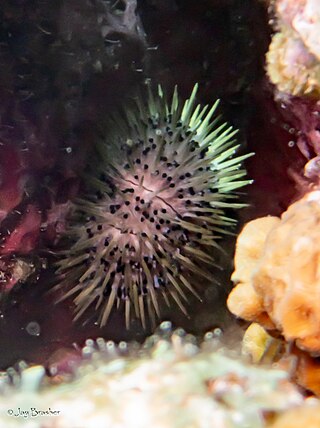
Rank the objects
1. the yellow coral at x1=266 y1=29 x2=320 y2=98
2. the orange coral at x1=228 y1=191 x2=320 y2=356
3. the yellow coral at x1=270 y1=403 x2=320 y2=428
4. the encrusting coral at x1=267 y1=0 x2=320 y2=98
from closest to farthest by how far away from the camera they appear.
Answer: the yellow coral at x1=270 y1=403 x2=320 y2=428 < the orange coral at x1=228 y1=191 x2=320 y2=356 < the encrusting coral at x1=267 y1=0 x2=320 y2=98 < the yellow coral at x1=266 y1=29 x2=320 y2=98

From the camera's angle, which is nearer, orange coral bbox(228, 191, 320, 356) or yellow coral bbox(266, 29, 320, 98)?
orange coral bbox(228, 191, 320, 356)

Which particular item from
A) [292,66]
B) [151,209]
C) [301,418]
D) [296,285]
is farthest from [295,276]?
[292,66]

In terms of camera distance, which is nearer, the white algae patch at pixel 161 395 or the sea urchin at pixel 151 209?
the white algae patch at pixel 161 395

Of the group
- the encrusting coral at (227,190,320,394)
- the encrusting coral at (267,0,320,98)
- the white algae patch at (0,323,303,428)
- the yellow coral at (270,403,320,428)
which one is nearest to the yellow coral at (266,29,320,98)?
the encrusting coral at (267,0,320,98)

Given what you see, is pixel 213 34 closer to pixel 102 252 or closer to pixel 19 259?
pixel 102 252

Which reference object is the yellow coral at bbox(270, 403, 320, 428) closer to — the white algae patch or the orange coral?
the white algae patch

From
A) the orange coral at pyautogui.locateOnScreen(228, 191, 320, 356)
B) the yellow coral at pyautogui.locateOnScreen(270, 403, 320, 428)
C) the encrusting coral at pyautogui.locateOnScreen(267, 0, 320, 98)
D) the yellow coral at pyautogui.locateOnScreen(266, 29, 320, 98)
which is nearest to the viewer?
the yellow coral at pyautogui.locateOnScreen(270, 403, 320, 428)

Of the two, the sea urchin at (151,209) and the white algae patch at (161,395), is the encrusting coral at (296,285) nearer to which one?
the white algae patch at (161,395)

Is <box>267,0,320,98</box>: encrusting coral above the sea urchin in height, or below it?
above

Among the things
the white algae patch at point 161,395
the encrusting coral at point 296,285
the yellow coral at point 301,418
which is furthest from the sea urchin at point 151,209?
the yellow coral at point 301,418

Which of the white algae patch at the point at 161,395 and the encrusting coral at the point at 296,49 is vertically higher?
the encrusting coral at the point at 296,49
